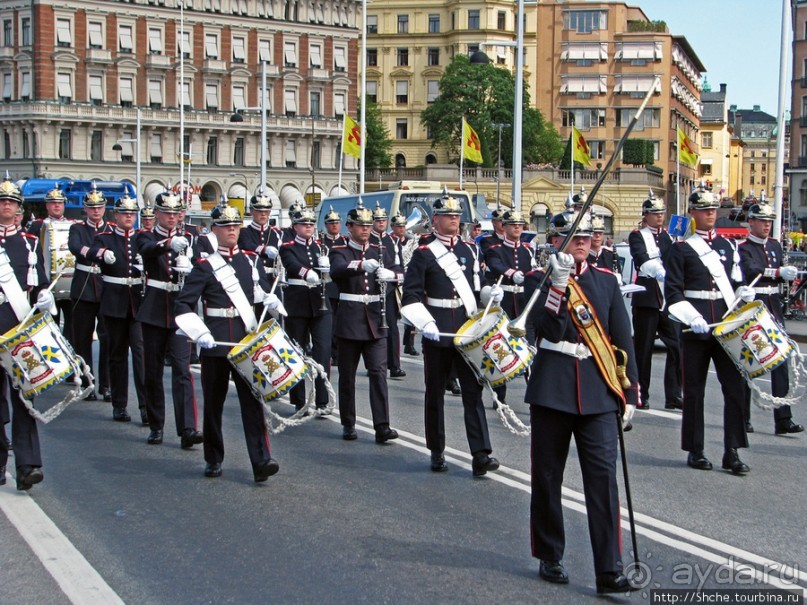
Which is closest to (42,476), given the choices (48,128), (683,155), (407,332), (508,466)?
(508,466)

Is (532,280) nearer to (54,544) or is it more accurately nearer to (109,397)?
(54,544)

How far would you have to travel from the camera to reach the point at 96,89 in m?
80.5

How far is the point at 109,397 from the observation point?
1260 cm

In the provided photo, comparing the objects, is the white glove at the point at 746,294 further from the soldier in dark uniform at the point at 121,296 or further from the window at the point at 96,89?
the window at the point at 96,89

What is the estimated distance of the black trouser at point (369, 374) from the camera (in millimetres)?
10188

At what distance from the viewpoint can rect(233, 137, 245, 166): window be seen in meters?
85.6

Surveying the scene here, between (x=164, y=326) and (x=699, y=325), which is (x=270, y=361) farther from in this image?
(x=699, y=325)

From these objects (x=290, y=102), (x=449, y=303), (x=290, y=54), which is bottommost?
(x=449, y=303)

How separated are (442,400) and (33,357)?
3103mm

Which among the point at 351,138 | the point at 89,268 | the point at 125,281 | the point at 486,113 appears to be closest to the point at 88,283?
the point at 89,268

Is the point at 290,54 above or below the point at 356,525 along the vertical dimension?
above

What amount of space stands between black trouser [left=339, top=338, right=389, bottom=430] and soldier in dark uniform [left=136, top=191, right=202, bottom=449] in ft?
4.48

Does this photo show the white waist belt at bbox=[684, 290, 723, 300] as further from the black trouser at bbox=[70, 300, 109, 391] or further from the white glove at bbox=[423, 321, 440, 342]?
the black trouser at bbox=[70, 300, 109, 391]

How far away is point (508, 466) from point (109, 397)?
530 cm
